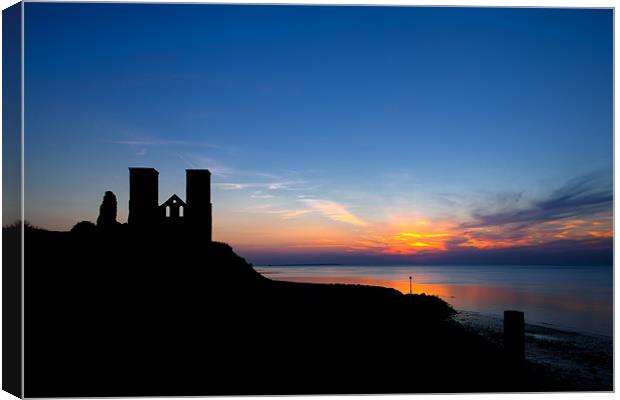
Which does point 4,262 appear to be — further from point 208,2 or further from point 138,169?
point 138,169

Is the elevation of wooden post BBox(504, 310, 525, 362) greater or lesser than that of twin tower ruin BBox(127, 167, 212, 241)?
lesser

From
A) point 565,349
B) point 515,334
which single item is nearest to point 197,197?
point 515,334

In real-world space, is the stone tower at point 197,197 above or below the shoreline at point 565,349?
above

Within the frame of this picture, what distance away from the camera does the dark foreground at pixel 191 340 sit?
28.6 feet

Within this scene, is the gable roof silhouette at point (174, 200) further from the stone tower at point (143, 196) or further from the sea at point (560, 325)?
the sea at point (560, 325)

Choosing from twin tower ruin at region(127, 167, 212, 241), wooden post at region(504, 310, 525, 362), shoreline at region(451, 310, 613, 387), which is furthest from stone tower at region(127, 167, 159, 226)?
wooden post at region(504, 310, 525, 362)

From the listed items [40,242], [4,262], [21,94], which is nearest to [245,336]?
[4,262]

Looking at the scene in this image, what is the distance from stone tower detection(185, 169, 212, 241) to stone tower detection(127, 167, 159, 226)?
3.44 feet

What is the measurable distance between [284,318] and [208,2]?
8300mm

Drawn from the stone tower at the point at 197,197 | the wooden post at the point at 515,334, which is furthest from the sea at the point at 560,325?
the stone tower at the point at 197,197

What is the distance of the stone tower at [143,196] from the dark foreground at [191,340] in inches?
21.3

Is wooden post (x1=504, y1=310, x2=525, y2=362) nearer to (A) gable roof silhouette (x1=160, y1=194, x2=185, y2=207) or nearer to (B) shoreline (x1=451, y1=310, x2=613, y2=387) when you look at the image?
(B) shoreline (x1=451, y1=310, x2=613, y2=387)

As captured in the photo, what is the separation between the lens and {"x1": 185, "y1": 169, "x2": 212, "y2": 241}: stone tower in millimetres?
17672

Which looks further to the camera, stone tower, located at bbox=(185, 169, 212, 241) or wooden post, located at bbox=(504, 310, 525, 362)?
stone tower, located at bbox=(185, 169, 212, 241)
